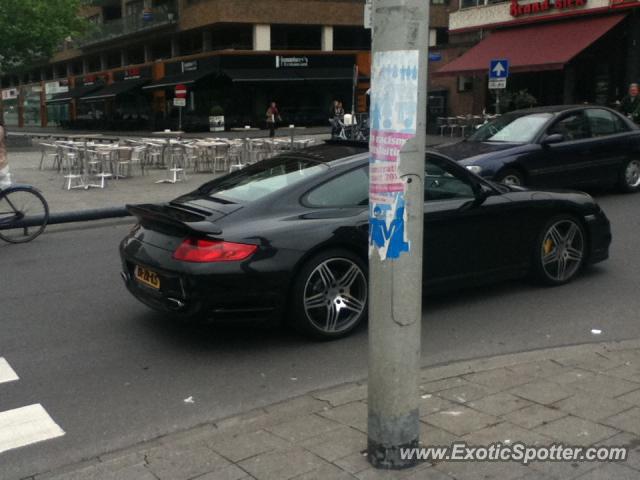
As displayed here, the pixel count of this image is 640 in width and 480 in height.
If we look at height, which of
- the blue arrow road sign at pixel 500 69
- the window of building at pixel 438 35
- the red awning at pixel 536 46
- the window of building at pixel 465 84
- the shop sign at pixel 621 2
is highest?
the window of building at pixel 438 35

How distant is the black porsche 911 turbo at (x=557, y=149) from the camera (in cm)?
1132

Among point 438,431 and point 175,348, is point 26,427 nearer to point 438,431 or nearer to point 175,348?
point 175,348

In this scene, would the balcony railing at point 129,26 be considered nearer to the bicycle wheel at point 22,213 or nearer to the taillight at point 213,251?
the bicycle wheel at point 22,213

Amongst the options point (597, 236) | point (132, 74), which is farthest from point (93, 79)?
point (597, 236)

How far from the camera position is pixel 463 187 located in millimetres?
6473

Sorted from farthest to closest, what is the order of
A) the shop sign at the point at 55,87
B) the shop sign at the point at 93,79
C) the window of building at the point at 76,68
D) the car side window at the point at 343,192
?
the window of building at the point at 76,68 → the shop sign at the point at 55,87 → the shop sign at the point at 93,79 → the car side window at the point at 343,192

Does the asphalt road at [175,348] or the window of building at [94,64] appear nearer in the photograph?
the asphalt road at [175,348]

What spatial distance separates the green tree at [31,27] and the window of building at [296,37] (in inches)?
499

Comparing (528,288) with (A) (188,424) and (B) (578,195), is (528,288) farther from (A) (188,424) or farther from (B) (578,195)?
(A) (188,424)

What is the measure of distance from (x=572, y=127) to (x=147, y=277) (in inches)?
343

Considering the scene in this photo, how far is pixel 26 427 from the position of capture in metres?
4.32

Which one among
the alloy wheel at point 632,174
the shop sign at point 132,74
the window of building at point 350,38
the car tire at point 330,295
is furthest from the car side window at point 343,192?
the shop sign at point 132,74

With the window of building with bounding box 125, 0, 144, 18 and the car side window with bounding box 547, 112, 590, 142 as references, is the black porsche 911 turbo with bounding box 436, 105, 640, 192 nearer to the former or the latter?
the car side window with bounding box 547, 112, 590, 142

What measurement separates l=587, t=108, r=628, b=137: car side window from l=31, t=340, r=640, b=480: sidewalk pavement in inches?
330
